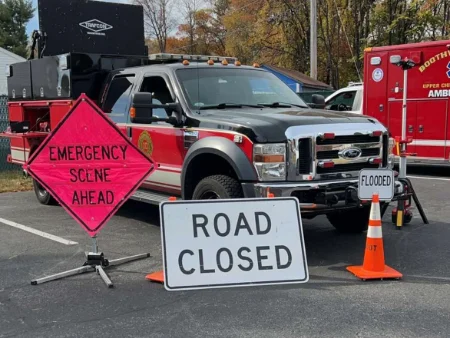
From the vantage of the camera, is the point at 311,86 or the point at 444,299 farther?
the point at 311,86

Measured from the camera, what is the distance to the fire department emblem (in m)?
6.79

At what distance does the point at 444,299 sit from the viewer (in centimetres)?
450

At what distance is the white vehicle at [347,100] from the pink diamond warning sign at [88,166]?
8656 millimetres

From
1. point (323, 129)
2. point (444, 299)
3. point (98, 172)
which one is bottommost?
point (444, 299)

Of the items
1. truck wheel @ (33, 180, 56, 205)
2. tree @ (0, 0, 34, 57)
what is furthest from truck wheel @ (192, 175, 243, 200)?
tree @ (0, 0, 34, 57)

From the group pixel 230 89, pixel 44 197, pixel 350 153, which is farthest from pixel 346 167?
pixel 44 197

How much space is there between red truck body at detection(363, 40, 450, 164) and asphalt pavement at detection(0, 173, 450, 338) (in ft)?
18.3

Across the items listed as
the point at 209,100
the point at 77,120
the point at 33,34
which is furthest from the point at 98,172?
the point at 33,34

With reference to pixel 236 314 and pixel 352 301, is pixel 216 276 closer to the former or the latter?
pixel 236 314

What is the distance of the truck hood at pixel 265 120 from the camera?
5320mm

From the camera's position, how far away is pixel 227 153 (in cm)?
549

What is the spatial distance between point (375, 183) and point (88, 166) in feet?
9.33

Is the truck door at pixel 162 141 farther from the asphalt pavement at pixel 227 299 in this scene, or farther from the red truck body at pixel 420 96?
the red truck body at pixel 420 96

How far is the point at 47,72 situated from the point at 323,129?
4.87 meters
